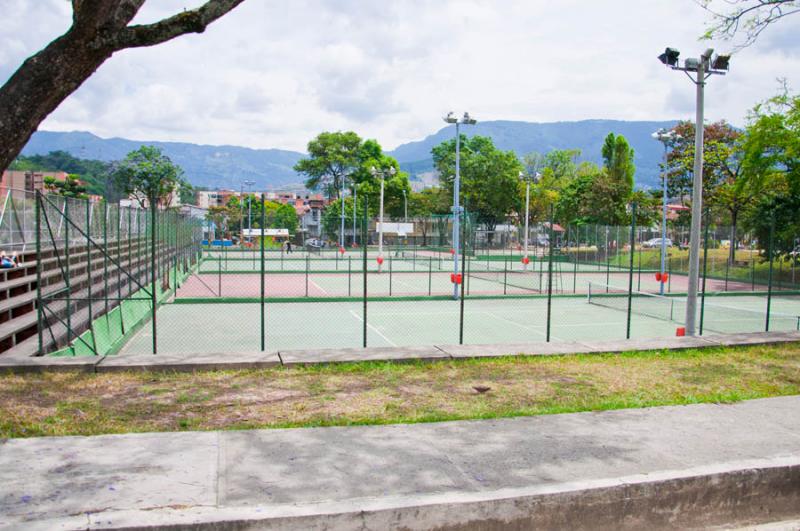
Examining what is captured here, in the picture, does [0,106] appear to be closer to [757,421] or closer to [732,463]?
[732,463]

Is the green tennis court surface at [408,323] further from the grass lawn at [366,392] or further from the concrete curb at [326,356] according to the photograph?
the grass lawn at [366,392]

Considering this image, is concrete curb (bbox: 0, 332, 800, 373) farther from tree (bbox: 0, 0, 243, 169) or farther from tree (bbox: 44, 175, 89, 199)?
tree (bbox: 44, 175, 89, 199)

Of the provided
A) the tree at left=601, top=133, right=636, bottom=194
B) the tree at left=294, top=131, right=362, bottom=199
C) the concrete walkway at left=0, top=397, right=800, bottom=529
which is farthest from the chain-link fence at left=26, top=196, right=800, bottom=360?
the tree at left=294, top=131, right=362, bottom=199

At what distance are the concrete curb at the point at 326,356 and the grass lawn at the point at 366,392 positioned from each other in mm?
173

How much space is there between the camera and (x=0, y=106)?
5.52 meters

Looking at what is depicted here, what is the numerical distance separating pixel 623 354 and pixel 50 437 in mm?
8007

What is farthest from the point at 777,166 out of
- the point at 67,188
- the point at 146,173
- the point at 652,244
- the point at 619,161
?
the point at 67,188

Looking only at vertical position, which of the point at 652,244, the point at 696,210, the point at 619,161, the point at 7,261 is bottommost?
the point at 7,261

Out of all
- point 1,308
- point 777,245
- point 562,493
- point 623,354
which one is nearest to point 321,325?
point 1,308

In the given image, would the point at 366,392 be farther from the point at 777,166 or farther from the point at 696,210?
the point at 777,166

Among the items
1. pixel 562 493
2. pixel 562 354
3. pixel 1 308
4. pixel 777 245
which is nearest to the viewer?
pixel 562 493

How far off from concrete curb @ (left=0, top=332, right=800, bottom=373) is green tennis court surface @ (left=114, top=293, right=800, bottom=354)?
18.3 feet

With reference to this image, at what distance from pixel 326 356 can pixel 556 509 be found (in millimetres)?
4984

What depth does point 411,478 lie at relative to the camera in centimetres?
462
